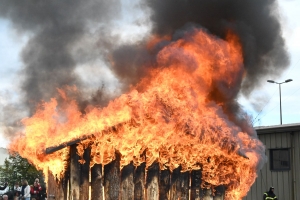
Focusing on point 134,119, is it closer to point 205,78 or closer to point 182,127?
point 182,127

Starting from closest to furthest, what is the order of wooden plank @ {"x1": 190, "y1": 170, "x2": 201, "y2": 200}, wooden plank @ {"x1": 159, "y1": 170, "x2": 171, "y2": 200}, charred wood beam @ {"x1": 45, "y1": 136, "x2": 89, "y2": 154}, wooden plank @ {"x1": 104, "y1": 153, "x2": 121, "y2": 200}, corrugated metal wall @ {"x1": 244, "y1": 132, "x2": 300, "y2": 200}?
charred wood beam @ {"x1": 45, "y1": 136, "x2": 89, "y2": 154} → wooden plank @ {"x1": 104, "y1": 153, "x2": 121, "y2": 200} → wooden plank @ {"x1": 159, "y1": 170, "x2": 171, "y2": 200} → wooden plank @ {"x1": 190, "y1": 170, "x2": 201, "y2": 200} → corrugated metal wall @ {"x1": 244, "y1": 132, "x2": 300, "y2": 200}

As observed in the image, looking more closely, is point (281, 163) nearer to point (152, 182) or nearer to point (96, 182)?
point (152, 182)

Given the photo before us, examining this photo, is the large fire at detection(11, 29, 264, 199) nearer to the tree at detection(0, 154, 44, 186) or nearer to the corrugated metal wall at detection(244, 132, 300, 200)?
the corrugated metal wall at detection(244, 132, 300, 200)

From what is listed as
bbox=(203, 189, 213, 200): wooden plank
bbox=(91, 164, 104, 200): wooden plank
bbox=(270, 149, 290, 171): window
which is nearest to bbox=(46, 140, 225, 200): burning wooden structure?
bbox=(91, 164, 104, 200): wooden plank

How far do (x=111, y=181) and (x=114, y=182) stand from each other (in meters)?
0.07

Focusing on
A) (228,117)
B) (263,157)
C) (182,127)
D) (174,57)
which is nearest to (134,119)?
(182,127)

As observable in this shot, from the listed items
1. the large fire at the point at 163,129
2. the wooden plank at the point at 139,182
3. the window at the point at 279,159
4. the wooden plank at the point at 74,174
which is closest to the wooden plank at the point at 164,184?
the large fire at the point at 163,129

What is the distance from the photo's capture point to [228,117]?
10648mm

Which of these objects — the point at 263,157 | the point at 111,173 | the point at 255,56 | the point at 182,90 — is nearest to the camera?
the point at 111,173

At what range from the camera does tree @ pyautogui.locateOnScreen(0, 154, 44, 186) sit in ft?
94.0

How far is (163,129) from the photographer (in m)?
9.12

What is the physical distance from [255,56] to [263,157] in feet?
8.81

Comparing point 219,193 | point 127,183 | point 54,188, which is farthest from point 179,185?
point 54,188

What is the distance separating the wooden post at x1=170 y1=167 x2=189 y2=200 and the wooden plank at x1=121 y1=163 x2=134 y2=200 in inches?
35.2
